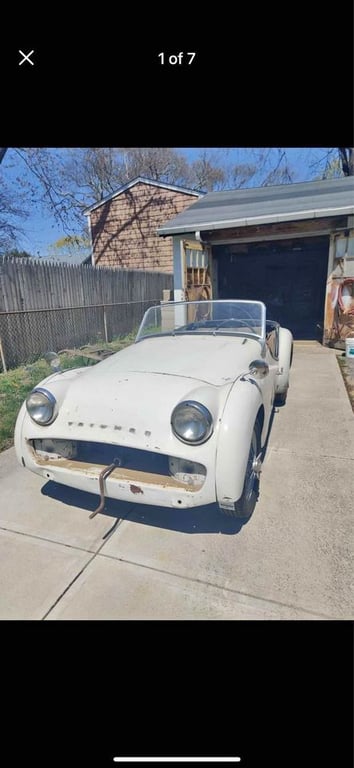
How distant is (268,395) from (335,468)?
0.87 meters

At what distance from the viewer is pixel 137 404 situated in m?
2.28

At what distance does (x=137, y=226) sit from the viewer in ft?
49.0

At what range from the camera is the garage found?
26.7 feet

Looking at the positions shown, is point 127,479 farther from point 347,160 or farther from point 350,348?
point 347,160

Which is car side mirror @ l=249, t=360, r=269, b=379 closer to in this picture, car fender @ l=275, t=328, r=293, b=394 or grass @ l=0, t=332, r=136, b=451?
car fender @ l=275, t=328, r=293, b=394

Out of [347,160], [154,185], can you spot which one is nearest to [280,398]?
[154,185]

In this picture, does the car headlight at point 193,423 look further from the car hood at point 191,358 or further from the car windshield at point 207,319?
the car windshield at point 207,319

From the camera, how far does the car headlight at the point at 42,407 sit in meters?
2.42

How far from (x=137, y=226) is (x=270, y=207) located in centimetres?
746

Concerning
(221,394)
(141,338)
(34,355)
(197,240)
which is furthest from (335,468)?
(197,240)

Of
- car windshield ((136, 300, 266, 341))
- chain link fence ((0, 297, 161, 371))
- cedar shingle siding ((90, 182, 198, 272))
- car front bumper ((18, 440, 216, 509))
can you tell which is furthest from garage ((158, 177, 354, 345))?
car front bumper ((18, 440, 216, 509))

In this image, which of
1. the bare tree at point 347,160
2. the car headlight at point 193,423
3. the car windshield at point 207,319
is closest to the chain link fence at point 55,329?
the car windshield at point 207,319
